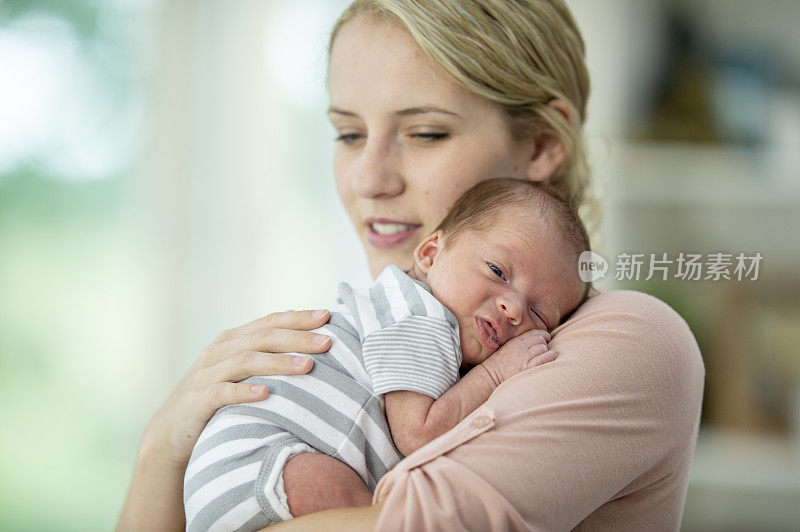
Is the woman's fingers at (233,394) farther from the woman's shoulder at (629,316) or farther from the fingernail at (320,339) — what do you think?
the woman's shoulder at (629,316)

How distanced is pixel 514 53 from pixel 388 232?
0.35 meters

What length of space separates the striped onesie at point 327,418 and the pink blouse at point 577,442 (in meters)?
0.10

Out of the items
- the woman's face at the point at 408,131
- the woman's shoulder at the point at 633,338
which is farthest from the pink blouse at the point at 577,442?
the woman's face at the point at 408,131

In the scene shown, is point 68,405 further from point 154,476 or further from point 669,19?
point 669,19

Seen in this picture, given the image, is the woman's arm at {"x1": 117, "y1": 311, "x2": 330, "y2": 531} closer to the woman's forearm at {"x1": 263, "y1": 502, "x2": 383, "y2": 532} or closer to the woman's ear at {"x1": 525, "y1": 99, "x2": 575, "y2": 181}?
the woman's forearm at {"x1": 263, "y1": 502, "x2": 383, "y2": 532}

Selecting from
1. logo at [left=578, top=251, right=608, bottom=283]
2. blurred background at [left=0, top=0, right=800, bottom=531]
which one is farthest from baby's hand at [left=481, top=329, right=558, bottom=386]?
blurred background at [left=0, top=0, right=800, bottom=531]

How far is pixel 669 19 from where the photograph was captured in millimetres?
2150

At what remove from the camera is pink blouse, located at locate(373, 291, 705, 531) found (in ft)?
2.17

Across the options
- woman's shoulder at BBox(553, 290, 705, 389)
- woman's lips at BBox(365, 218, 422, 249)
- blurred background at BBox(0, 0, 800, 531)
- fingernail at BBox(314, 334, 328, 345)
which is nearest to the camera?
woman's shoulder at BBox(553, 290, 705, 389)

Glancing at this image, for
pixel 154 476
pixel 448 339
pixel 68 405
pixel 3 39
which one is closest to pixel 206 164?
pixel 3 39

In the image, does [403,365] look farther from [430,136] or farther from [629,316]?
[430,136]

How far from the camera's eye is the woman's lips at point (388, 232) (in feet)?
3.94

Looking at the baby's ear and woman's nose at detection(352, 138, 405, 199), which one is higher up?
woman's nose at detection(352, 138, 405, 199)

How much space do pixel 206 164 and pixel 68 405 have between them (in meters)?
0.93
